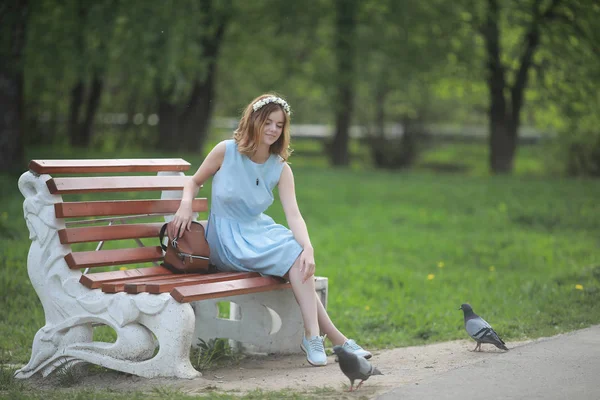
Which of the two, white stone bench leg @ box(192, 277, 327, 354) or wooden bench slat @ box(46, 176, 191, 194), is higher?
wooden bench slat @ box(46, 176, 191, 194)

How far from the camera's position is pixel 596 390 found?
186 inches

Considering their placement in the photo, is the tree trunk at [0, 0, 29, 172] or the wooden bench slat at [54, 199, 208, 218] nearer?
the wooden bench slat at [54, 199, 208, 218]

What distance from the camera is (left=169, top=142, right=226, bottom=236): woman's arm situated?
580 cm

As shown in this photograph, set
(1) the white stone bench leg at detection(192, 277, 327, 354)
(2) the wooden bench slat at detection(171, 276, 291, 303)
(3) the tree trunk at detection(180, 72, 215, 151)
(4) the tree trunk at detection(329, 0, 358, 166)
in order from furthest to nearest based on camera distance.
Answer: (3) the tree trunk at detection(180, 72, 215, 151)
(4) the tree trunk at detection(329, 0, 358, 166)
(1) the white stone bench leg at detection(192, 277, 327, 354)
(2) the wooden bench slat at detection(171, 276, 291, 303)

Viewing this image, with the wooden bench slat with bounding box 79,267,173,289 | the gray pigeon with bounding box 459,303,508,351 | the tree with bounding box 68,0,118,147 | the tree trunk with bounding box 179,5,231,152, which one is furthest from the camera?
the tree trunk with bounding box 179,5,231,152

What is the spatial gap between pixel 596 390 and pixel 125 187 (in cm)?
305

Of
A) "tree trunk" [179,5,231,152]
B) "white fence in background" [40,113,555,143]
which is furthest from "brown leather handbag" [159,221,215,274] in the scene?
"white fence in background" [40,113,555,143]

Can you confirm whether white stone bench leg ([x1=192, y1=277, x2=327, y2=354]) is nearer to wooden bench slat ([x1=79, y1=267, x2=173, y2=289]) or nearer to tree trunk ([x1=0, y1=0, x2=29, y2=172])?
wooden bench slat ([x1=79, y1=267, x2=173, y2=289])

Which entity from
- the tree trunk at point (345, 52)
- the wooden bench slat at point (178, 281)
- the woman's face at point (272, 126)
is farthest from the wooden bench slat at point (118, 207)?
the tree trunk at point (345, 52)

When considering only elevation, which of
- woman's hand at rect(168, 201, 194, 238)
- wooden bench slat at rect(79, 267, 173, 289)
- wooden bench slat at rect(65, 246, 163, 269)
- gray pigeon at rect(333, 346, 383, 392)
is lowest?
gray pigeon at rect(333, 346, 383, 392)

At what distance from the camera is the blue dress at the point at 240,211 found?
19.2ft

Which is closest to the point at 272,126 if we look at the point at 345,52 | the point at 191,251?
the point at 191,251

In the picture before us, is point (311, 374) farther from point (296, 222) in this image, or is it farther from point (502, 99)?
point (502, 99)

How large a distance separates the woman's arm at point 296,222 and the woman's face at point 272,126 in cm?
22
